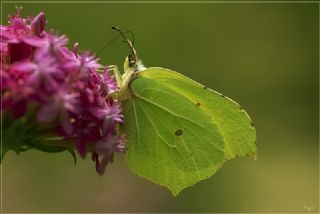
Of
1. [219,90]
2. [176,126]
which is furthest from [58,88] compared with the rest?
[219,90]

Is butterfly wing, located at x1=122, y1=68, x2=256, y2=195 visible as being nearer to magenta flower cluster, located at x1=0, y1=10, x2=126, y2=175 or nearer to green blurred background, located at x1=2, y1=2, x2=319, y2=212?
magenta flower cluster, located at x1=0, y1=10, x2=126, y2=175

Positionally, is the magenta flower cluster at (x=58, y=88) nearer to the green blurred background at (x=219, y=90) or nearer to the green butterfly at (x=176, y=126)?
the green butterfly at (x=176, y=126)

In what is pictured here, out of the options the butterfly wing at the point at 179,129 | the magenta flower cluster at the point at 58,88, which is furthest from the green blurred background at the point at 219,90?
the magenta flower cluster at the point at 58,88

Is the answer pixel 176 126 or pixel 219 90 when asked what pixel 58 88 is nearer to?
Result: pixel 176 126

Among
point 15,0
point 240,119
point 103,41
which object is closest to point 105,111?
point 240,119

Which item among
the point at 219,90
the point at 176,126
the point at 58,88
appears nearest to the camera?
the point at 58,88

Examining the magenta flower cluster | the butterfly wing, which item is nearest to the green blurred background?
the butterfly wing
